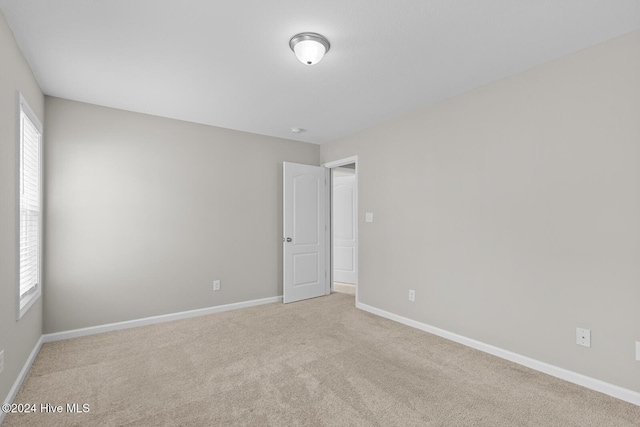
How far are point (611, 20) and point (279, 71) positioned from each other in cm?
228

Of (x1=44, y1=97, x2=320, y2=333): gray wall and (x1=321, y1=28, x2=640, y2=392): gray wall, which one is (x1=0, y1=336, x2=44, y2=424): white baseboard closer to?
(x1=44, y1=97, x2=320, y2=333): gray wall

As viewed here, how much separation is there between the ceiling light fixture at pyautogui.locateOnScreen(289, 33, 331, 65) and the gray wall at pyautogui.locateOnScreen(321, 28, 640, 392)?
169cm

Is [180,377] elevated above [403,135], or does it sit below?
below

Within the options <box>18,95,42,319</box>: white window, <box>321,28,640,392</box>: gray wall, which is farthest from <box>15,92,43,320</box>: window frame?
<box>321,28,640,392</box>: gray wall

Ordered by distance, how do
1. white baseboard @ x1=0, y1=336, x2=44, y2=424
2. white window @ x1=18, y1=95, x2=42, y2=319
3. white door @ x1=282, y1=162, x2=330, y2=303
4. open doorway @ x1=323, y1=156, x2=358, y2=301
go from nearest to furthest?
1. white baseboard @ x1=0, y1=336, x2=44, y2=424
2. white window @ x1=18, y1=95, x2=42, y2=319
3. white door @ x1=282, y1=162, x2=330, y2=303
4. open doorway @ x1=323, y1=156, x2=358, y2=301

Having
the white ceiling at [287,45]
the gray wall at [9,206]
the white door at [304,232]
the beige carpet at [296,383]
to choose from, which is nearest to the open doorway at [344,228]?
the white door at [304,232]

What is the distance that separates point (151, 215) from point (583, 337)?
4.26 metres

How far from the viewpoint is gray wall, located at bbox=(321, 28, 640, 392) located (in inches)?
85.5

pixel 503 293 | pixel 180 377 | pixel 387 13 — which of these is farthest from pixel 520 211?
pixel 180 377

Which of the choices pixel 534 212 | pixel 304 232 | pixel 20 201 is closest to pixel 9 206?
pixel 20 201

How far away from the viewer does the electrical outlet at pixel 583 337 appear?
2303mm

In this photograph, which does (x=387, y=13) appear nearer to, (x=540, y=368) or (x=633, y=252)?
(x=633, y=252)

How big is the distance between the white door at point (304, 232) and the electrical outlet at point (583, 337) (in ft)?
10.9

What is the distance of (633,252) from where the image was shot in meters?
2.11
